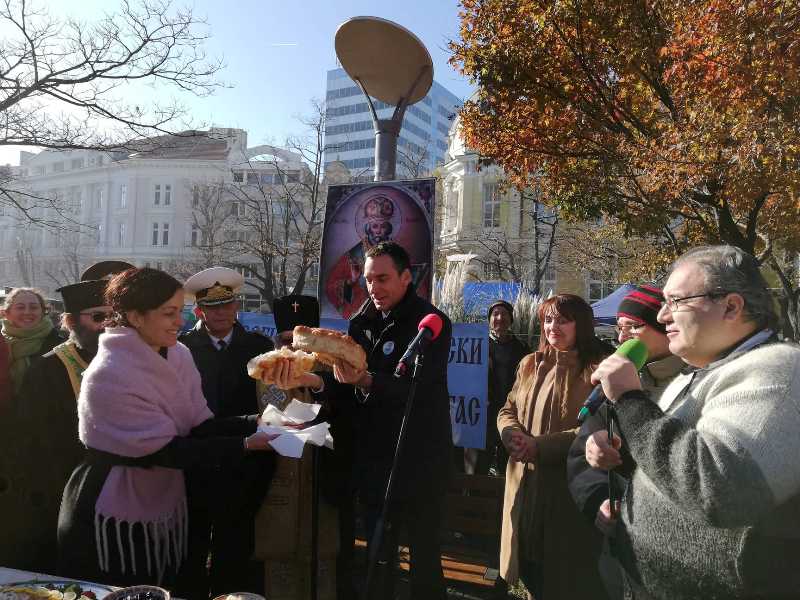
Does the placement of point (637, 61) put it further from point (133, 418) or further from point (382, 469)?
point (133, 418)

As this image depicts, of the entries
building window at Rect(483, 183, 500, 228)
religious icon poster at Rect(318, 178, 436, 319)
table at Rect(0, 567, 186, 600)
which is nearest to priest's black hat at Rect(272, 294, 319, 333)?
religious icon poster at Rect(318, 178, 436, 319)

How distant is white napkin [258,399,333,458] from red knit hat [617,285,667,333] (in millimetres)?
1790

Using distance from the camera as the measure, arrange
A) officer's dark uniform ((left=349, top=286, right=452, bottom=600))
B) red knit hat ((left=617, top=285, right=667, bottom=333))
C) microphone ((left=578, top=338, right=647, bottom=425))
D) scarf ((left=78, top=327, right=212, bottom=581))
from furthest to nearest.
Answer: red knit hat ((left=617, top=285, right=667, bottom=333)), officer's dark uniform ((left=349, top=286, right=452, bottom=600)), scarf ((left=78, top=327, right=212, bottom=581)), microphone ((left=578, top=338, right=647, bottom=425))

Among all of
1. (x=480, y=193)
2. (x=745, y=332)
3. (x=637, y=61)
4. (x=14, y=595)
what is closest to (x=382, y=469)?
(x=14, y=595)

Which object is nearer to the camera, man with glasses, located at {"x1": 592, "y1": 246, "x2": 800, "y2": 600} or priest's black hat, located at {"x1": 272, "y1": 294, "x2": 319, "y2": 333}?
man with glasses, located at {"x1": 592, "y1": 246, "x2": 800, "y2": 600}

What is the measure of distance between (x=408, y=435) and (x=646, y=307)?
144 cm

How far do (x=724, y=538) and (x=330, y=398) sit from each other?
2136 mm

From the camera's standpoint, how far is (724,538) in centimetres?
167

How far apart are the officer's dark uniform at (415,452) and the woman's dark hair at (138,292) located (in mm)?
1091

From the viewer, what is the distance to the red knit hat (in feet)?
10.3

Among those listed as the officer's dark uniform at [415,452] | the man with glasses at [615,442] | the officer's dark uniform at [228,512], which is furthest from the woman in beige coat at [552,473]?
the officer's dark uniform at [228,512]

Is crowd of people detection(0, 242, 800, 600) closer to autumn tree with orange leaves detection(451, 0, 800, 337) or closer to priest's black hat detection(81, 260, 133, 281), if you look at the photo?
priest's black hat detection(81, 260, 133, 281)

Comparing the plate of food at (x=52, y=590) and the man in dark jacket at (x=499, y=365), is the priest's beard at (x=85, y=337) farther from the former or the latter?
the man in dark jacket at (x=499, y=365)

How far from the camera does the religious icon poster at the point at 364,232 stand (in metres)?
4.65
